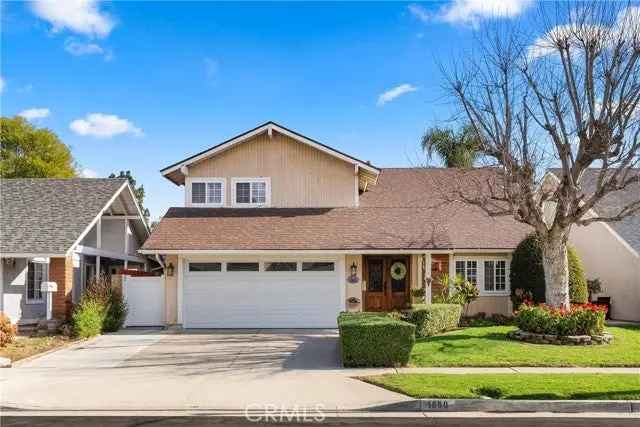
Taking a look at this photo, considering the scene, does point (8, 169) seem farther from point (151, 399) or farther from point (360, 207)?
point (151, 399)

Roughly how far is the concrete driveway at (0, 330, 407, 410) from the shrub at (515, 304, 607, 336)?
17.5 ft

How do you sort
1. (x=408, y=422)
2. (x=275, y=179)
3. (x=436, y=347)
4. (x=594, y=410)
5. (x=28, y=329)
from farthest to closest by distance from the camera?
1. (x=275, y=179)
2. (x=28, y=329)
3. (x=436, y=347)
4. (x=594, y=410)
5. (x=408, y=422)

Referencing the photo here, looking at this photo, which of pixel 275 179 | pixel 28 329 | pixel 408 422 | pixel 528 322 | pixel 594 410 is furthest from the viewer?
pixel 275 179

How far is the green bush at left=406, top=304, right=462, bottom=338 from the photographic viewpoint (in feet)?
57.2

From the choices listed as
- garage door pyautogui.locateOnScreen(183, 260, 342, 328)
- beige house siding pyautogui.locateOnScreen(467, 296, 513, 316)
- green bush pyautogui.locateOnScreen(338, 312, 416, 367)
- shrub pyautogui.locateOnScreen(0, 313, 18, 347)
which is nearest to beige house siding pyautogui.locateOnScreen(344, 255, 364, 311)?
garage door pyautogui.locateOnScreen(183, 260, 342, 328)

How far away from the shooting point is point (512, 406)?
10.3 m

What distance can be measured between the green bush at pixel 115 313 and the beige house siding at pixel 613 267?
1707 cm

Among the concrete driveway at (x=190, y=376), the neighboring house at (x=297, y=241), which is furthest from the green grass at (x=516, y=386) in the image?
the neighboring house at (x=297, y=241)

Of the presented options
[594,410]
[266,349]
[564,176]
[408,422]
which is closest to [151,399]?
[408,422]

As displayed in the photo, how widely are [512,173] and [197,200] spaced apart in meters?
11.4

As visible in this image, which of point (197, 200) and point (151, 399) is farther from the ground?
point (197, 200)

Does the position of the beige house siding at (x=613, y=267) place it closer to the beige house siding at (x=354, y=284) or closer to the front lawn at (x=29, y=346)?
the beige house siding at (x=354, y=284)

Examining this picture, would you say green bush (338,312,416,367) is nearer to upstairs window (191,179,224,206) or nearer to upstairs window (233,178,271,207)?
upstairs window (233,178,271,207)

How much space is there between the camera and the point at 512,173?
17.3m
